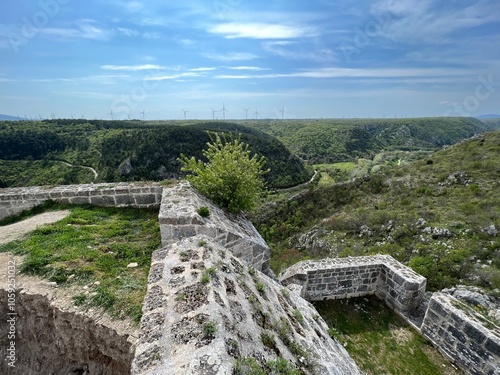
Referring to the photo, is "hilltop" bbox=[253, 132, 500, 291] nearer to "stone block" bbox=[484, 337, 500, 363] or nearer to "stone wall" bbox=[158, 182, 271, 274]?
"stone block" bbox=[484, 337, 500, 363]

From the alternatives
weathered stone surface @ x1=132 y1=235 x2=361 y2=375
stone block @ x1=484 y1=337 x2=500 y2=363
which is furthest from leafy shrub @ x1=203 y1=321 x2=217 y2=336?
stone block @ x1=484 y1=337 x2=500 y2=363

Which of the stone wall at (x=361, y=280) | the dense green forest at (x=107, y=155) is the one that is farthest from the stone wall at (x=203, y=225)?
the dense green forest at (x=107, y=155)

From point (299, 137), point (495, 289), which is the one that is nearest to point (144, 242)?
point (495, 289)

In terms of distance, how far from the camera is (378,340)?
26.1 feet

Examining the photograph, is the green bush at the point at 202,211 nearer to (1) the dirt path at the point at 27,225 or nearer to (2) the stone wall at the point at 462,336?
(1) the dirt path at the point at 27,225

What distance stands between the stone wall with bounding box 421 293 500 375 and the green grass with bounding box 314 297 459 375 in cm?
37

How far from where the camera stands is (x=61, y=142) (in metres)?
69.1

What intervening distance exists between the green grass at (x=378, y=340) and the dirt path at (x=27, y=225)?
24.7ft

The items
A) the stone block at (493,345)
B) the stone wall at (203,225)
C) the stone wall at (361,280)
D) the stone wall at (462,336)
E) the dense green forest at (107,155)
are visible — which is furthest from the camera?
the dense green forest at (107,155)

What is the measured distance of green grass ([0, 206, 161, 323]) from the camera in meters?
4.43

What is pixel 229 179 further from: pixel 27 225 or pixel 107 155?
pixel 107 155

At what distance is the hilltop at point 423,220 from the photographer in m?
11.2

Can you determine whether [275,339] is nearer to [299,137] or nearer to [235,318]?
[235,318]

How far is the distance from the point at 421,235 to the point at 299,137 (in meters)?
117
